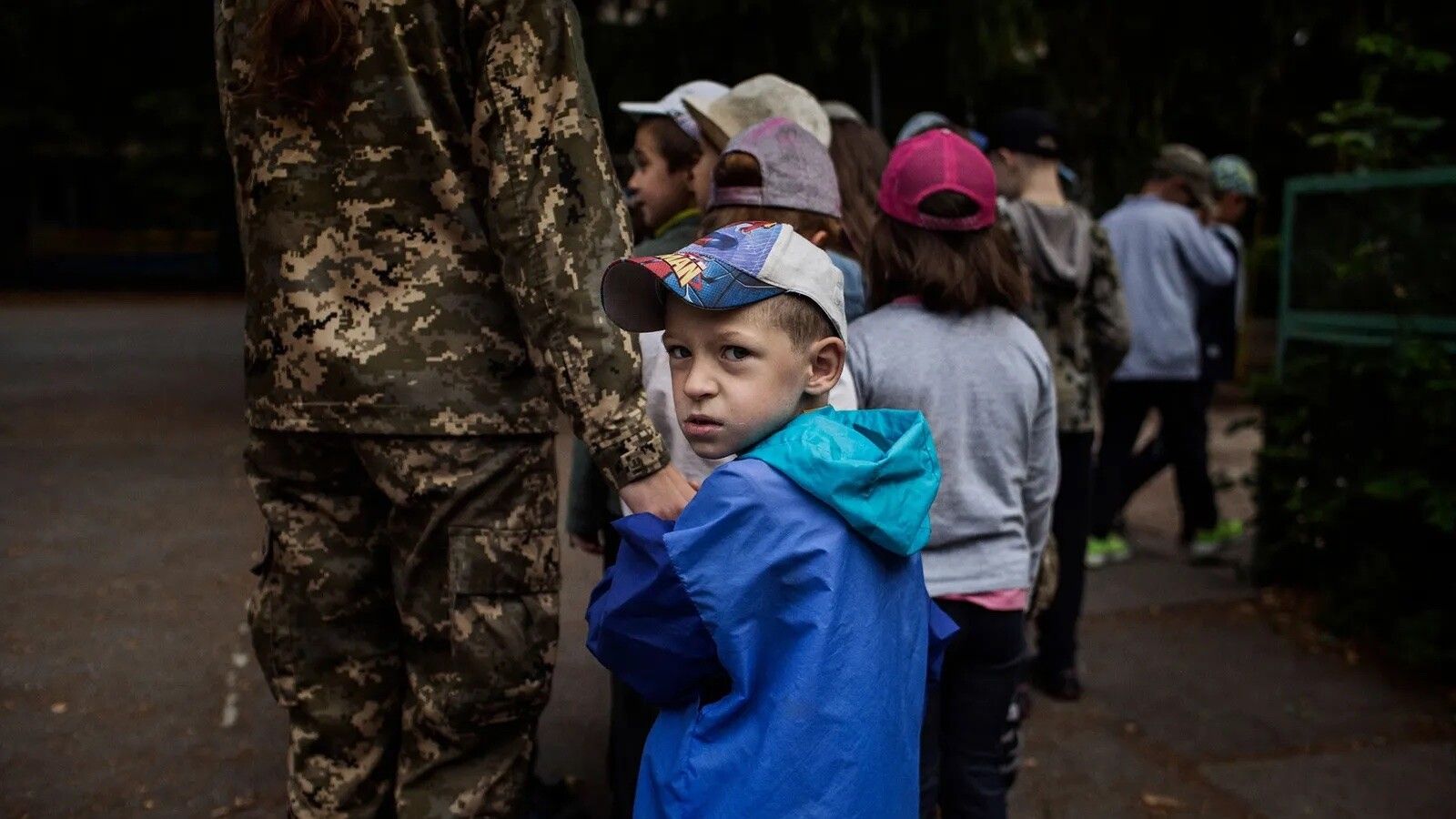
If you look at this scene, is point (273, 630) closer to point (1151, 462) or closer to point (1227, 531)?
point (1151, 462)

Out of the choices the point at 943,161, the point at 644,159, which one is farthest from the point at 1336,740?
the point at 644,159

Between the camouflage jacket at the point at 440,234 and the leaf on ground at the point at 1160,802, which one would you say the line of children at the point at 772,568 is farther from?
the leaf on ground at the point at 1160,802

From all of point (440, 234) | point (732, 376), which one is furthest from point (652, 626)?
point (440, 234)

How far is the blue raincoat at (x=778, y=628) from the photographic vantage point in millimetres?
1880

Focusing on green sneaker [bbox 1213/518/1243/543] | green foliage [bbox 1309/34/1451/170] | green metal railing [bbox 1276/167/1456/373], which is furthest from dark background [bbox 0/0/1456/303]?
green sneaker [bbox 1213/518/1243/543]

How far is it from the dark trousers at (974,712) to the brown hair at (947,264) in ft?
2.24

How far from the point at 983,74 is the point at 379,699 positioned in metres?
5.54

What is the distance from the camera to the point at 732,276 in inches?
76.5

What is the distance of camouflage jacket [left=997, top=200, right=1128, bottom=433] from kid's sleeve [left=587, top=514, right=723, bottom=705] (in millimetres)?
2520

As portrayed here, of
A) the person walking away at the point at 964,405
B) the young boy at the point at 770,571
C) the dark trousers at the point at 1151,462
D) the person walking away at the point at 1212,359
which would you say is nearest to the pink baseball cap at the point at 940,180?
the person walking away at the point at 964,405

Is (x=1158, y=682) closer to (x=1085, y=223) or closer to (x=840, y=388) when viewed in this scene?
(x=1085, y=223)

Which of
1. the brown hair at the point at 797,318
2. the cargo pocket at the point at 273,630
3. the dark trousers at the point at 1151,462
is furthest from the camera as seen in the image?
the dark trousers at the point at 1151,462

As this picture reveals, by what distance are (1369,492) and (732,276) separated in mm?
3704

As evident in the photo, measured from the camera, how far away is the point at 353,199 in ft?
8.45
